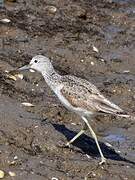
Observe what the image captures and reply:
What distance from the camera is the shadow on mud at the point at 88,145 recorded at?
930 centimetres

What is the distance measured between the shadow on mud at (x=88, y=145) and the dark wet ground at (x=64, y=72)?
13mm

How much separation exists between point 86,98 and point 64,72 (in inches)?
120

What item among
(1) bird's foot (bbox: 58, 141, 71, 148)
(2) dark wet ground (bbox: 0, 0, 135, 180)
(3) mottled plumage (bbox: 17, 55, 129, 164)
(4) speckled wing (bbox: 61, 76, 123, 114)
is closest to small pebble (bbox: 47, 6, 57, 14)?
(2) dark wet ground (bbox: 0, 0, 135, 180)

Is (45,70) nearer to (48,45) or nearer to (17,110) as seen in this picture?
(17,110)

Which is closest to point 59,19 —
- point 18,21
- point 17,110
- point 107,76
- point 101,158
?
point 18,21

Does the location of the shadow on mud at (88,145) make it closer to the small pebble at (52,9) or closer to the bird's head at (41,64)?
the bird's head at (41,64)

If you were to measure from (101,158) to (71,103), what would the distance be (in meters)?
0.77

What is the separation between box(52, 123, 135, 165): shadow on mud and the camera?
930cm

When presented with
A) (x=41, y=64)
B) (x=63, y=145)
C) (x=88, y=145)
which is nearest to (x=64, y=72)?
(x=41, y=64)

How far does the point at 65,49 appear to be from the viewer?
12773 millimetres

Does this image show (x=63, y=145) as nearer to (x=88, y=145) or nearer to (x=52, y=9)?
(x=88, y=145)

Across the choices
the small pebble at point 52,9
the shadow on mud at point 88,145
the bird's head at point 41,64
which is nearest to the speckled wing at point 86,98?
the bird's head at point 41,64

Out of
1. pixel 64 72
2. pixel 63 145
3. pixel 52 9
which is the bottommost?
pixel 52 9

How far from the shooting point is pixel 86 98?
8.88 meters
